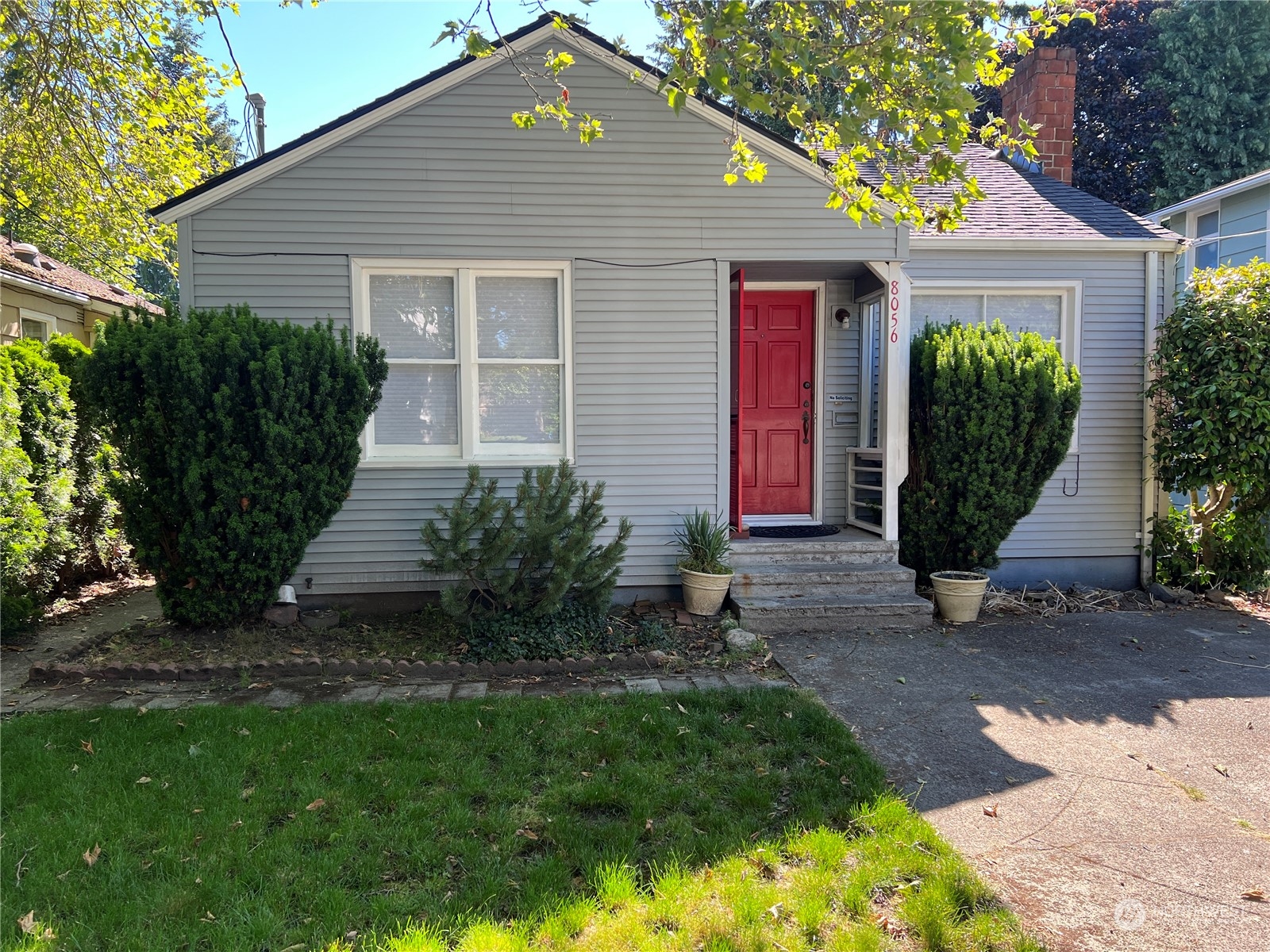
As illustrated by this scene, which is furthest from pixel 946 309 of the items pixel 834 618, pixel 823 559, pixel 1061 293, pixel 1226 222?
pixel 1226 222

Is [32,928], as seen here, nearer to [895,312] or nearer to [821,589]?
[821,589]

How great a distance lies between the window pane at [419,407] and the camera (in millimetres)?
5992

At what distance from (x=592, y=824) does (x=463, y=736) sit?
107 cm

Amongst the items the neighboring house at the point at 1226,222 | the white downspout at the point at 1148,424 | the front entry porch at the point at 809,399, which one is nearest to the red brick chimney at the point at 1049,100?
the neighboring house at the point at 1226,222

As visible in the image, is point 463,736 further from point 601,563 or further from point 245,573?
point 245,573

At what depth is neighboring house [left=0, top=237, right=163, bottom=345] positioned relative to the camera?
10.5 metres

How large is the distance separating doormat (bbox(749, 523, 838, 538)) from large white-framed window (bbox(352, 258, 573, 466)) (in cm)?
204

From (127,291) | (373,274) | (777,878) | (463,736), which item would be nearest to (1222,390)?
(777,878)

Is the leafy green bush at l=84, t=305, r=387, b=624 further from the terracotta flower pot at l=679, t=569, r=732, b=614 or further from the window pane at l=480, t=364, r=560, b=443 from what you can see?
the terracotta flower pot at l=679, t=569, r=732, b=614

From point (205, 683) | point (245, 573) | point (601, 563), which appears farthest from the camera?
point (601, 563)

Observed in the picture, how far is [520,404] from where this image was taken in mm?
6141

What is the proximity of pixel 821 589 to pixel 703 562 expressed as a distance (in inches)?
39.9

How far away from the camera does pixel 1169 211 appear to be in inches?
385

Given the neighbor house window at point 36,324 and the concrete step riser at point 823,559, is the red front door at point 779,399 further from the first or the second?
the neighbor house window at point 36,324
